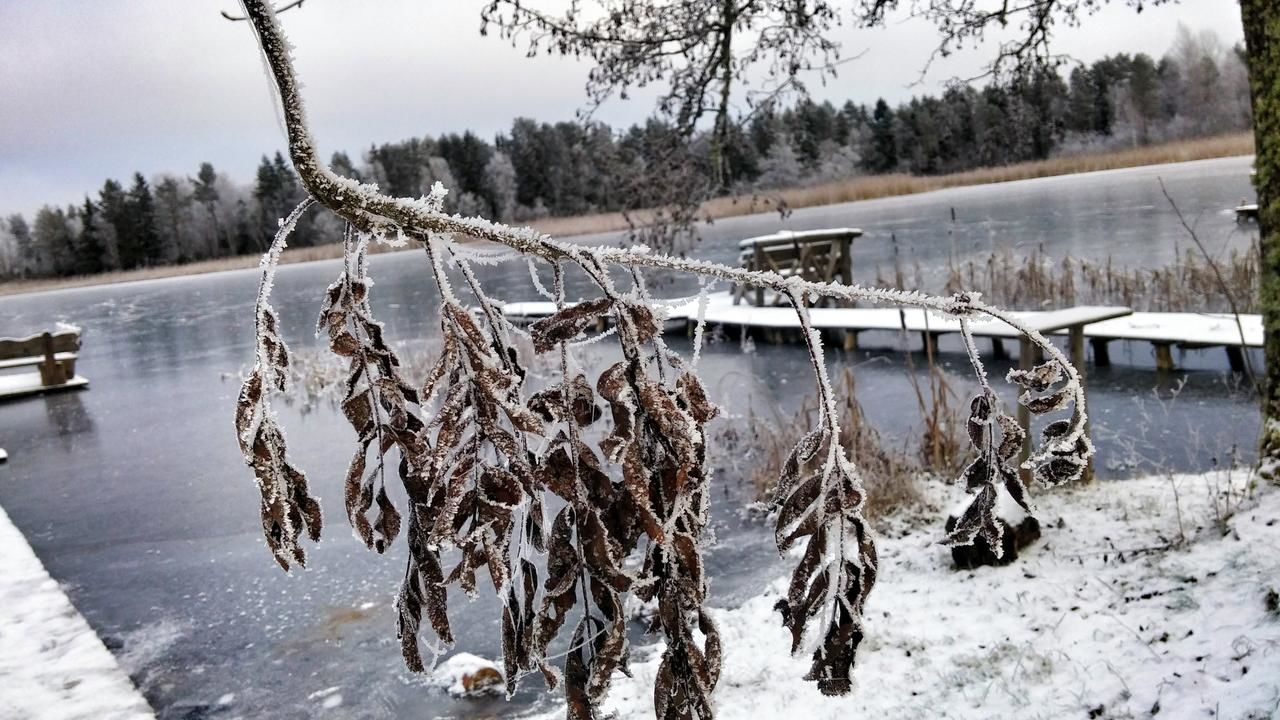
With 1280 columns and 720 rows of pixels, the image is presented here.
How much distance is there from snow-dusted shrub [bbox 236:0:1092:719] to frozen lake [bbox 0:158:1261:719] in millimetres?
95

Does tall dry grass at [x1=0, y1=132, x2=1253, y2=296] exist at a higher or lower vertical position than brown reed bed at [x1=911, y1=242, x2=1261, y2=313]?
higher

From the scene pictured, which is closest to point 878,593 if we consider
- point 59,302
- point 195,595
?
→ point 195,595

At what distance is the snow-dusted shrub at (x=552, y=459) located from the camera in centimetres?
68

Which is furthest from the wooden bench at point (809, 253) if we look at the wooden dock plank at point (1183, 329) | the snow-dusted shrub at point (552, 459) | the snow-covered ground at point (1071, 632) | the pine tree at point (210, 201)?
the pine tree at point (210, 201)

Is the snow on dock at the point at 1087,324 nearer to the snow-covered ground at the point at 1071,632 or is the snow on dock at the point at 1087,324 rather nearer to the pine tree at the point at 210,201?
the snow-covered ground at the point at 1071,632

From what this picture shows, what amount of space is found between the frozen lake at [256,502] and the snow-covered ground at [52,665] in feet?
2.00

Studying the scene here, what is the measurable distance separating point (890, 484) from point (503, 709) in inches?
138

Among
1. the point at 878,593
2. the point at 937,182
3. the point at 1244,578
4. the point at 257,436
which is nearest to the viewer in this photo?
the point at 257,436

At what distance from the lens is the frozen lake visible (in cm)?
539

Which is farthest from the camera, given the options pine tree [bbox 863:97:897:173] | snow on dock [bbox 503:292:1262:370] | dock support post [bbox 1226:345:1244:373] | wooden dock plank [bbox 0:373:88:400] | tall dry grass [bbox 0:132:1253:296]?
pine tree [bbox 863:97:897:173]

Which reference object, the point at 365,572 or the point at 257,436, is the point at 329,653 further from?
the point at 257,436

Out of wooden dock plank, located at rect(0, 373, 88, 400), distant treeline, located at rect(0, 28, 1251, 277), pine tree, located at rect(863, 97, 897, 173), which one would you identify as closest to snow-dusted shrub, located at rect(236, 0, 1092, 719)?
wooden dock plank, located at rect(0, 373, 88, 400)

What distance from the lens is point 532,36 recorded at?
614 centimetres

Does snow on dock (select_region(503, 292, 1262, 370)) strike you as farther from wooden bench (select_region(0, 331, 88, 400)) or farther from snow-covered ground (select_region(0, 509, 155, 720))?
wooden bench (select_region(0, 331, 88, 400))
